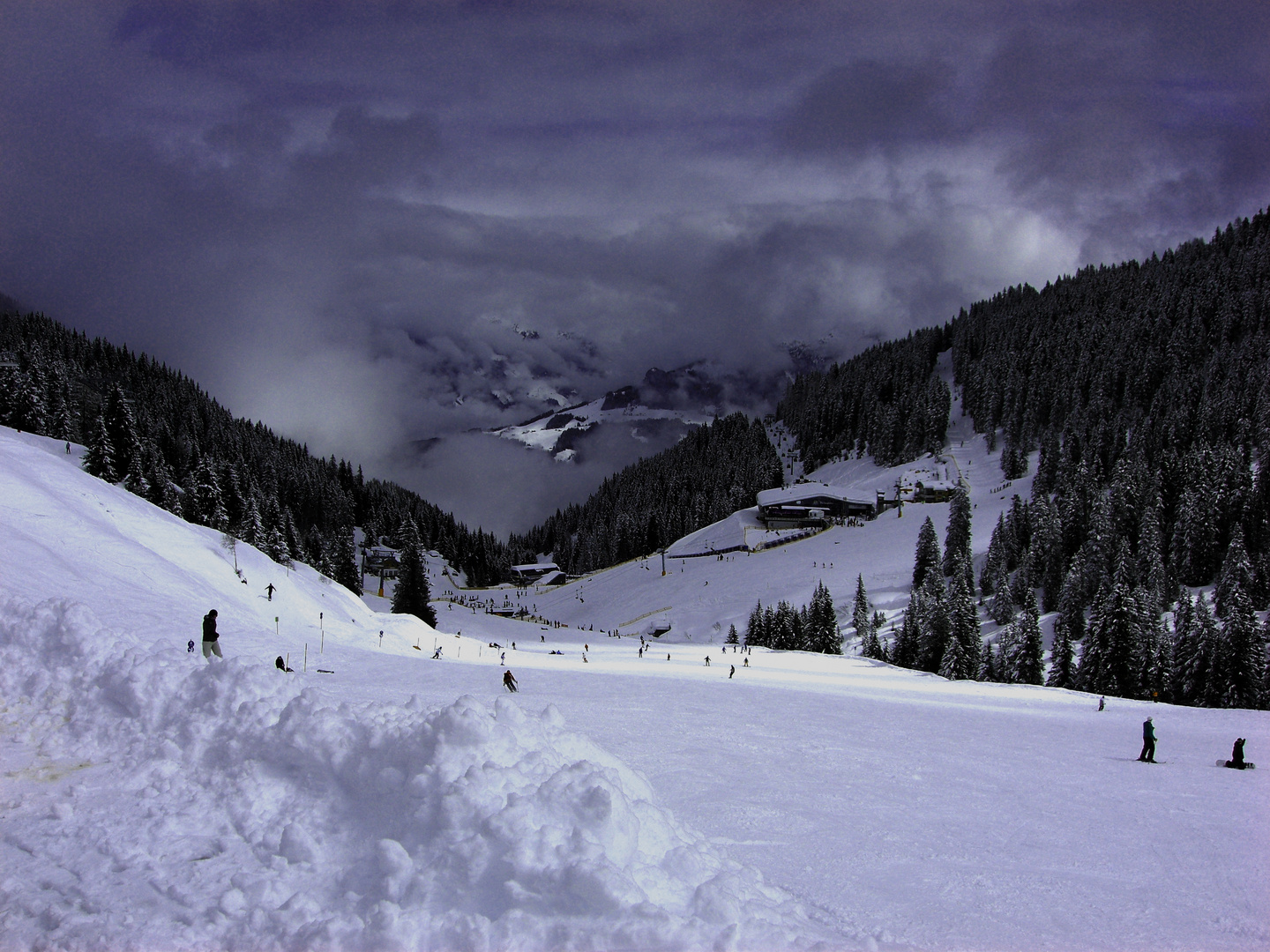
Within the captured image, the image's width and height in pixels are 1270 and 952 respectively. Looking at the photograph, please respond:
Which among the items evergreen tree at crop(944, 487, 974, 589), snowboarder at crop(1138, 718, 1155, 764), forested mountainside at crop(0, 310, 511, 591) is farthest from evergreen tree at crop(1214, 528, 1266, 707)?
forested mountainside at crop(0, 310, 511, 591)

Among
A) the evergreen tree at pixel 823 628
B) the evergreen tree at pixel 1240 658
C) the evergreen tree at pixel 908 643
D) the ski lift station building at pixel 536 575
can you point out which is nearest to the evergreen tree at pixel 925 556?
the evergreen tree at pixel 908 643

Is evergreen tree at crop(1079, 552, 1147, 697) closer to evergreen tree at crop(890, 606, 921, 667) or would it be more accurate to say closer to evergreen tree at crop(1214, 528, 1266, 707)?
evergreen tree at crop(1214, 528, 1266, 707)

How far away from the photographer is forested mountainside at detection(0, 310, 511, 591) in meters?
66.5

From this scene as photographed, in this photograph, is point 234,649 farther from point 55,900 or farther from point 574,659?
point 574,659

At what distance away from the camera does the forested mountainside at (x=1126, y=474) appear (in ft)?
160

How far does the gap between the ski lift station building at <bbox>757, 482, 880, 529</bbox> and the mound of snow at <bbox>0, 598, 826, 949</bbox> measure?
116 m

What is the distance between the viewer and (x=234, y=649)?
22.2 meters

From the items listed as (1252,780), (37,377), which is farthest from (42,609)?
(37,377)

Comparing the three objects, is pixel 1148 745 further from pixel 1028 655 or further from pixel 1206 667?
pixel 1028 655

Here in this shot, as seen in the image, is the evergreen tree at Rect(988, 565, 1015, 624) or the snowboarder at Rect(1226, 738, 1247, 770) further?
the evergreen tree at Rect(988, 565, 1015, 624)

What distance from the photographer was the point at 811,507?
403 ft

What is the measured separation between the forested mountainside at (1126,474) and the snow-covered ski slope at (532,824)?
25.2 meters

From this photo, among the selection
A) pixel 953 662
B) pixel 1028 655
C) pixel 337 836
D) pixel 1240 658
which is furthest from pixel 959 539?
pixel 337 836

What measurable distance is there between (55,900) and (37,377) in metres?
101
